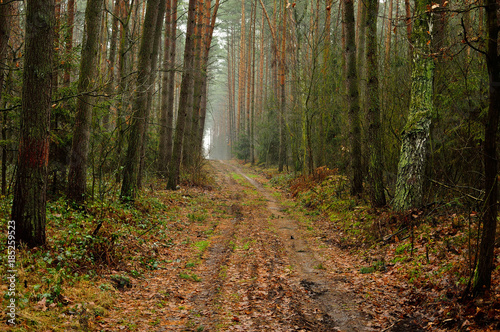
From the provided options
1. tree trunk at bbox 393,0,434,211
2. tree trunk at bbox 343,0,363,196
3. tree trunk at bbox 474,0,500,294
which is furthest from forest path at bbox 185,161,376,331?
tree trunk at bbox 343,0,363,196

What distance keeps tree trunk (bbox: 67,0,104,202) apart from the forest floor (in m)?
0.67

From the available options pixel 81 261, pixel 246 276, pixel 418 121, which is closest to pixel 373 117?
pixel 418 121

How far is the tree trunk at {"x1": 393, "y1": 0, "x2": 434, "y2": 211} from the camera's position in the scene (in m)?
7.55

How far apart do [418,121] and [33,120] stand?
723 centimetres

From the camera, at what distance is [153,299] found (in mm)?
5328

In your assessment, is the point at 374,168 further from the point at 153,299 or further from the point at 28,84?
the point at 28,84

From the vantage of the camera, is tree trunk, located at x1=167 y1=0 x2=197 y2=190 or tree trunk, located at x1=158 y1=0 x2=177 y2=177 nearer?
tree trunk, located at x1=167 y1=0 x2=197 y2=190

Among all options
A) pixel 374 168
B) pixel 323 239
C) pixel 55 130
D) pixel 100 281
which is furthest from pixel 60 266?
pixel 374 168

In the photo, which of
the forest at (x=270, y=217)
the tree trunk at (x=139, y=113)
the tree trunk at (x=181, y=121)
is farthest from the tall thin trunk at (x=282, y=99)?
the tree trunk at (x=139, y=113)

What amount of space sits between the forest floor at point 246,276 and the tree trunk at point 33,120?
0.61m

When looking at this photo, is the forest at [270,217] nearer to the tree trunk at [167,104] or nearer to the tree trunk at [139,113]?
the tree trunk at [139,113]

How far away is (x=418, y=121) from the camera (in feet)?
24.8

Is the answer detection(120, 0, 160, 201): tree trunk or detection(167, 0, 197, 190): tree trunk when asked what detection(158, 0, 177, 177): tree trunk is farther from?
detection(120, 0, 160, 201): tree trunk

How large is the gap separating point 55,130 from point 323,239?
718 centimetres
